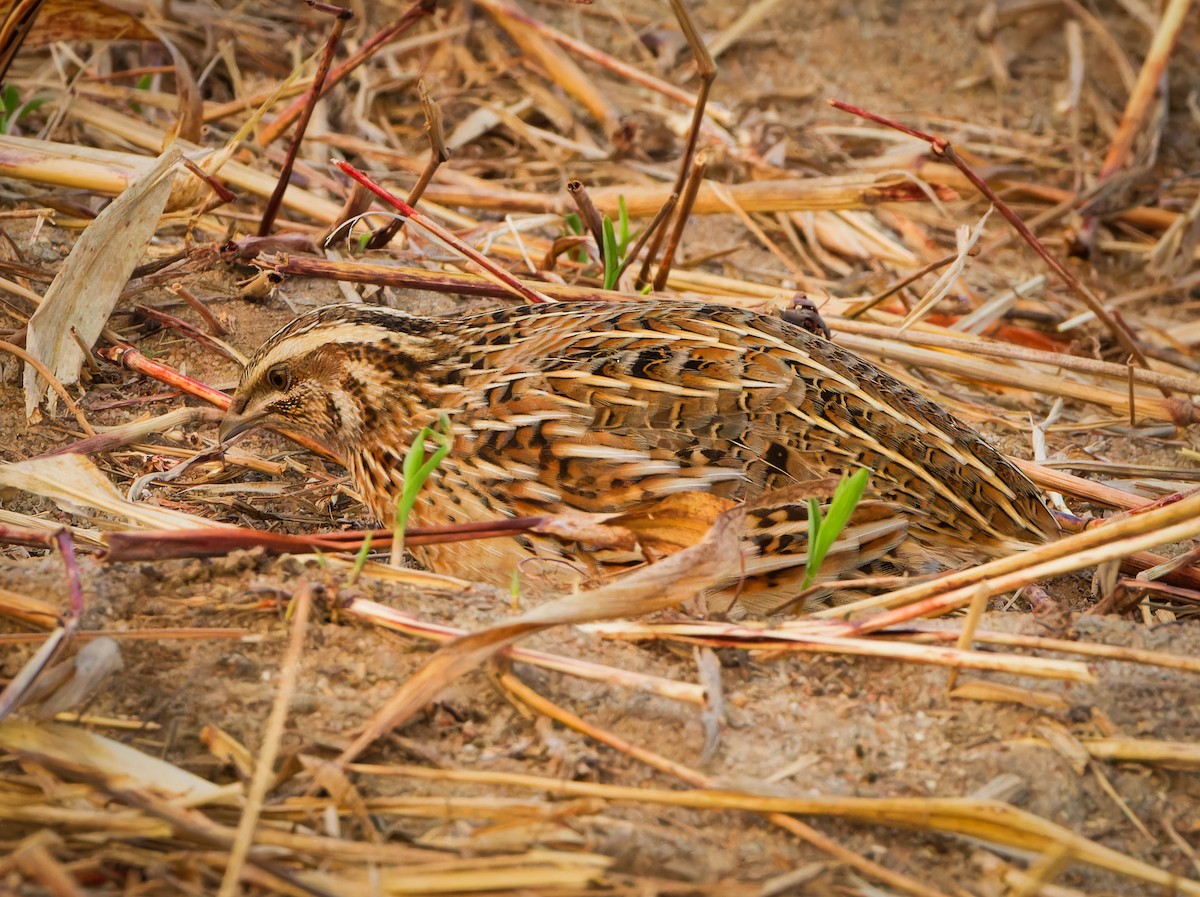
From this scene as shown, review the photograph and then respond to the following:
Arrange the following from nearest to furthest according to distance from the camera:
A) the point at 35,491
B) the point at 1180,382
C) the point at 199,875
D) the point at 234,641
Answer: the point at 199,875 → the point at 234,641 → the point at 35,491 → the point at 1180,382

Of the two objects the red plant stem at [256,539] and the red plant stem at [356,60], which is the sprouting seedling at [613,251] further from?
the red plant stem at [256,539]

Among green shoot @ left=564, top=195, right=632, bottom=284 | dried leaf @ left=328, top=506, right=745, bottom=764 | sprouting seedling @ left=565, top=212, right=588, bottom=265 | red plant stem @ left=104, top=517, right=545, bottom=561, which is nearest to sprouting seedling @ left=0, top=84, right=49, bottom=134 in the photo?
sprouting seedling @ left=565, top=212, right=588, bottom=265

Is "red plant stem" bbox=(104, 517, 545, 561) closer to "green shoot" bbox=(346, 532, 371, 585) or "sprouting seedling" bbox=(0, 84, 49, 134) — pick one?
"green shoot" bbox=(346, 532, 371, 585)

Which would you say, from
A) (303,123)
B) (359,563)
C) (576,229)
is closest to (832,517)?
(359,563)

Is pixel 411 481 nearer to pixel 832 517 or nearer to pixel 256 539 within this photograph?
pixel 256 539

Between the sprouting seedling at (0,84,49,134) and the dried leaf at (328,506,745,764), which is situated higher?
the sprouting seedling at (0,84,49,134)

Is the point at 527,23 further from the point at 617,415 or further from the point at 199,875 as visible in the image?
the point at 199,875

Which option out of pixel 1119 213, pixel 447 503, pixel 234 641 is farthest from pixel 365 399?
pixel 1119 213
